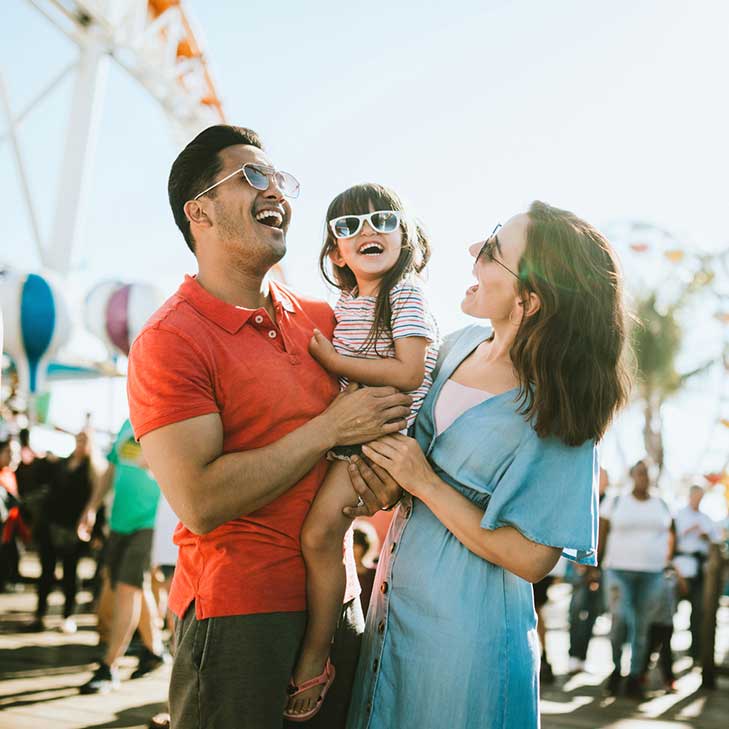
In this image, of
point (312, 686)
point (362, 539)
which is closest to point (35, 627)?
point (362, 539)

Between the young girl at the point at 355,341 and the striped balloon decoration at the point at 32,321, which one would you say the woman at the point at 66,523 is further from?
the young girl at the point at 355,341

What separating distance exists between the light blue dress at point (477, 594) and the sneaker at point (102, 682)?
11.9 feet

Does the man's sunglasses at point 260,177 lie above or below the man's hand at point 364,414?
above

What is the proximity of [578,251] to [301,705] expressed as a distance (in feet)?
4.15

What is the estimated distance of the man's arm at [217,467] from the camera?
1.71 m

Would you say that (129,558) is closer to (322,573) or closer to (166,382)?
(322,573)

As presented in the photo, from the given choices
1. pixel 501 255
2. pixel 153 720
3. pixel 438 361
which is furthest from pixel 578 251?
pixel 153 720

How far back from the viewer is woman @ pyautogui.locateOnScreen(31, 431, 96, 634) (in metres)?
7.14

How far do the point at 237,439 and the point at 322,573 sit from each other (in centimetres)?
37

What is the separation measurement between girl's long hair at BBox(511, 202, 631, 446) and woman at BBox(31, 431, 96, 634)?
19.6 ft

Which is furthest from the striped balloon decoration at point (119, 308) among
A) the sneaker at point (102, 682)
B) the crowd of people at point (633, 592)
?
the crowd of people at point (633, 592)

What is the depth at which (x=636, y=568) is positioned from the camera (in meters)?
6.32

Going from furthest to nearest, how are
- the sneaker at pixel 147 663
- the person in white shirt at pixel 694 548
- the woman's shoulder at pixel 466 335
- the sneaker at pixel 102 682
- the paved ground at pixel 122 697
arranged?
the person in white shirt at pixel 694 548 < the sneaker at pixel 147 663 < the sneaker at pixel 102 682 < the paved ground at pixel 122 697 < the woman's shoulder at pixel 466 335

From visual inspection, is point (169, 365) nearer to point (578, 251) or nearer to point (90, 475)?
point (578, 251)
